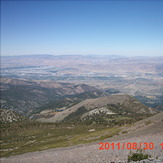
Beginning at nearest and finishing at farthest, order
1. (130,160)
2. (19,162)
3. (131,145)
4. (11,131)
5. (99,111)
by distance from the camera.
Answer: (130,160) < (131,145) < (19,162) < (11,131) < (99,111)

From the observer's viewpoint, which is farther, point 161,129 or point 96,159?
point 161,129

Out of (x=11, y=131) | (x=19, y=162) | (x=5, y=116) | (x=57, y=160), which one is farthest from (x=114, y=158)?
(x=5, y=116)

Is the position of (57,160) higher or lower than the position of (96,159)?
lower

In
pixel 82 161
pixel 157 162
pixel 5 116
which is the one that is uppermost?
pixel 157 162

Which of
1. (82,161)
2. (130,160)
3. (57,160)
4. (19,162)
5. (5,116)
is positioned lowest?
(5,116)

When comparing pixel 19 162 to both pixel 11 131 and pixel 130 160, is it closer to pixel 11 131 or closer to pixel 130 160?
pixel 130 160

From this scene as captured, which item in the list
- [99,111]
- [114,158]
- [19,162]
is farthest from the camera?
[99,111]

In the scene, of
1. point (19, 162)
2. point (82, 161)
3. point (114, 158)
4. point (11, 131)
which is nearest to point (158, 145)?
point (114, 158)

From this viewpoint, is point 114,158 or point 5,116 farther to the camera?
point 5,116

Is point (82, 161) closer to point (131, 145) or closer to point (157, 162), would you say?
point (131, 145)
